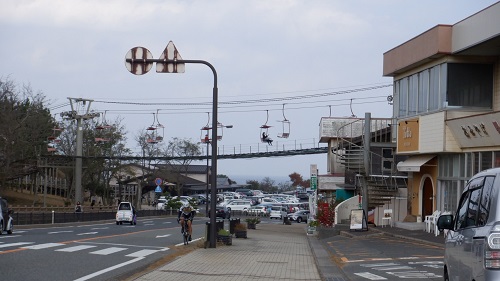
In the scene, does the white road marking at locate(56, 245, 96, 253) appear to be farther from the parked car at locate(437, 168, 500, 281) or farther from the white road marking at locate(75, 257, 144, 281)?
the parked car at locate(437, 168, 500, 281)

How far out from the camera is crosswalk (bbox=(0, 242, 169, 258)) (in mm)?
22344

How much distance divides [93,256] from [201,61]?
7.31m

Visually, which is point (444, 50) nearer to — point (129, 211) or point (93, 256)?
point (93, 256)

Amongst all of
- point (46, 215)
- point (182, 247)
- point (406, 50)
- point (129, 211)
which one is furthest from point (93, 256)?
point (129, 211)

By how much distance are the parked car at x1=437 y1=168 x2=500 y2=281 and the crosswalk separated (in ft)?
44.0

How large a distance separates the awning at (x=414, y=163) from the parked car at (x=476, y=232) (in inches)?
832

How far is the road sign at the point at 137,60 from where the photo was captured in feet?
77.0

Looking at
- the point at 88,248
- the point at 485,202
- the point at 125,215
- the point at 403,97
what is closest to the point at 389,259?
the point at 88,248

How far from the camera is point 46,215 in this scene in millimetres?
44188

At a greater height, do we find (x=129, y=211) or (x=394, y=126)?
(x=394, y=126)

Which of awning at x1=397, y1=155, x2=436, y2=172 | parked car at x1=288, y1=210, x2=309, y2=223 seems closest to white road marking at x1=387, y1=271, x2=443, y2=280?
awning at x1=397, y1=155, x2=436, y2=172

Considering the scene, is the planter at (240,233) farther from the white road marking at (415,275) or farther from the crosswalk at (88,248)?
the white road marking at (415,275)

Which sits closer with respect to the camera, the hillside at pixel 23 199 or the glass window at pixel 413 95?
the glass window at pixel 413 95

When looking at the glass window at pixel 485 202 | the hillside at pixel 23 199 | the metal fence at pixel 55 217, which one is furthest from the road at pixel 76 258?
the hillside at pixel 23 199
